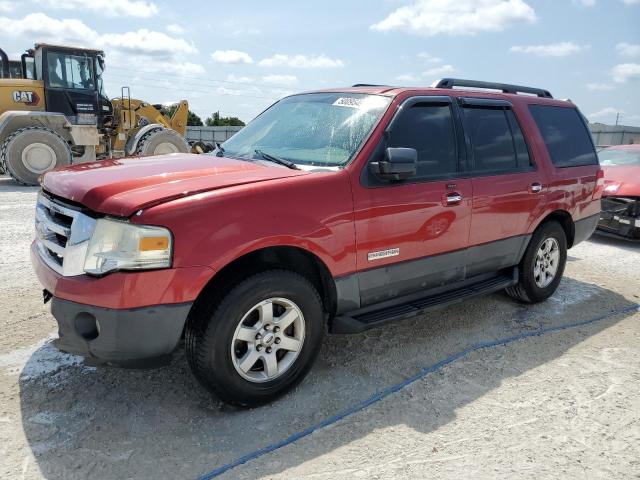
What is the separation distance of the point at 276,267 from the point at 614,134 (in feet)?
87.3

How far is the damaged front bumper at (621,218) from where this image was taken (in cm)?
782

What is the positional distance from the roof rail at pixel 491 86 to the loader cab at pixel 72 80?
36.8 feet

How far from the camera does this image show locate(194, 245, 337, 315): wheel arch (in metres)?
2.91

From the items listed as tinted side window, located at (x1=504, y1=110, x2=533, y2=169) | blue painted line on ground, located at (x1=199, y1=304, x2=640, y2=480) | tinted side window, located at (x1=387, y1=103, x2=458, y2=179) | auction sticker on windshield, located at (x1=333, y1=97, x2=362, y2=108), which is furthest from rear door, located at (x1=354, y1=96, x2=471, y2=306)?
tinted side window, located at (x1=504, y1=110, x2=533, y2=169)

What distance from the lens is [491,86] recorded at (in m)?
Answer: 4.85

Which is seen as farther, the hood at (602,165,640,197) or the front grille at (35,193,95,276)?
the hood at (602,165,640,197)

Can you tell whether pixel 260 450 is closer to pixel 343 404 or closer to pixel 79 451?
pixel 343 404

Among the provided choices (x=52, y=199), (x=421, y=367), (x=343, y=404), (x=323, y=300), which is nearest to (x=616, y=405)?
(x=421, y=367)

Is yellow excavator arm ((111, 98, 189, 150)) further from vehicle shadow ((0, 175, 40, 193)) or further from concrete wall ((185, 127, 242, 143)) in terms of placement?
concrete wall ((185, 127, 242, 143))

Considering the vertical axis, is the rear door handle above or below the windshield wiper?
below

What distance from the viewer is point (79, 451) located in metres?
2.65

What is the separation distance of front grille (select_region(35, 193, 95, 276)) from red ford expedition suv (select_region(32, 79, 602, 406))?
0.01 meters

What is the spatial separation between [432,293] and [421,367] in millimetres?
604

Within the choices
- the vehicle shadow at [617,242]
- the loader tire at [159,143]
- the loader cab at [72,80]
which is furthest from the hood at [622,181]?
the loader cab at [72,80]
